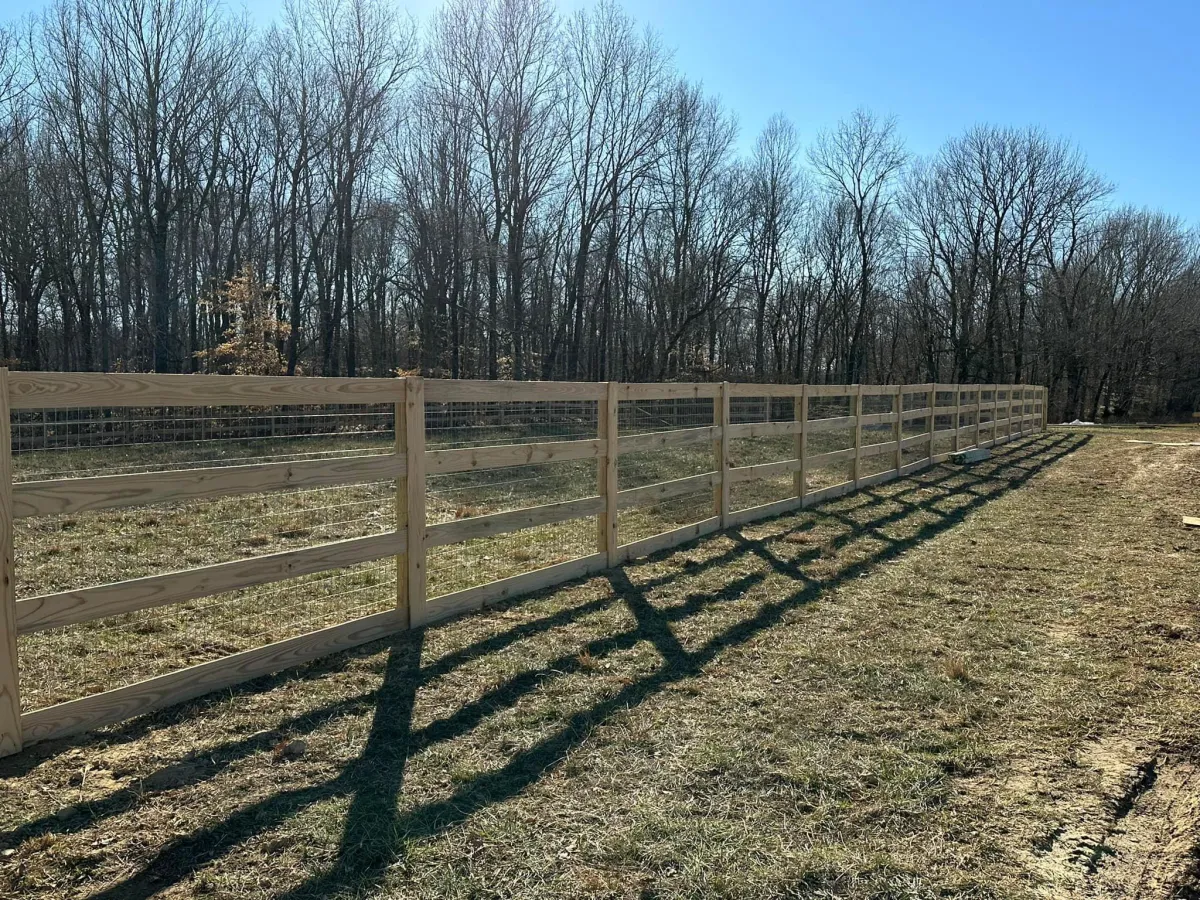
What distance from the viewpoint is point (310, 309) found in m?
28.5

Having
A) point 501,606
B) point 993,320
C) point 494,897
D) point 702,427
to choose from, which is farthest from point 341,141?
point 993,320

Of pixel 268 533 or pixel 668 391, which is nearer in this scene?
pixel 668 391

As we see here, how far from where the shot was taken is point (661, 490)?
6246 millimetres

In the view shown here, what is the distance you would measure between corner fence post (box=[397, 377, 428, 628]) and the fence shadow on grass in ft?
0.73

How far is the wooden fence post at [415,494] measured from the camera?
4.10 m

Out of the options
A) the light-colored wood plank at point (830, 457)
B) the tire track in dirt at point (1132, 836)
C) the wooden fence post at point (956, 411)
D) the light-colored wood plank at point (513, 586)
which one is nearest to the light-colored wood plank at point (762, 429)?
the light-colored wood plank at point (830, 457)

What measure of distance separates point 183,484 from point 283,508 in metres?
4.67

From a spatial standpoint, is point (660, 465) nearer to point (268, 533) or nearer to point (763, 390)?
point (763, 390)

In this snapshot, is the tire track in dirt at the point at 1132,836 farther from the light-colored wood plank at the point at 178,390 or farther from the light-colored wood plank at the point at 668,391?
the light-colored wood plank at the point at 668,391

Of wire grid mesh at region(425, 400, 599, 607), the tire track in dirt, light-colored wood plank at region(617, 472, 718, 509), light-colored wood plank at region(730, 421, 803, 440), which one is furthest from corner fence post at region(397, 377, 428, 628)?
light-colored wood plank at region(730, 421, 803, 440)

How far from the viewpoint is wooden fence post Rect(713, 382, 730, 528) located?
22.8ft

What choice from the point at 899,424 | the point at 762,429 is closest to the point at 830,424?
the point at 762,429

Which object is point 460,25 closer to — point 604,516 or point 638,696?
point 604,516

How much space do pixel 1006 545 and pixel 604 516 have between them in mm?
3793
